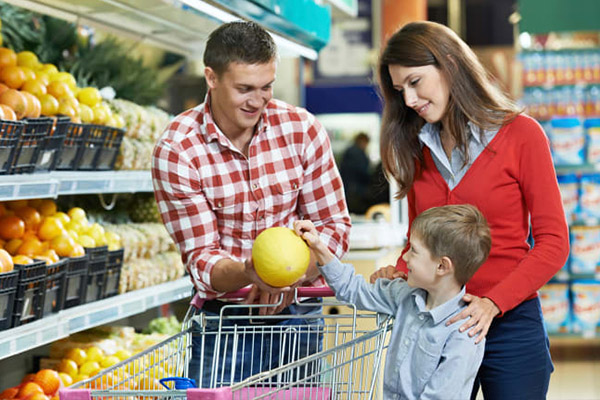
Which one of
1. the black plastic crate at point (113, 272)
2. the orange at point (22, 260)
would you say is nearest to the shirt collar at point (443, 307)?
the orange at point (22, 260)

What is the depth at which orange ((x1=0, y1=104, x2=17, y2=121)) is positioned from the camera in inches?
117

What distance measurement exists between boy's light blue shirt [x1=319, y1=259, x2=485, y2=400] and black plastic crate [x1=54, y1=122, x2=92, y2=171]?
1.58m

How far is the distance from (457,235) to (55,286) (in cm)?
179

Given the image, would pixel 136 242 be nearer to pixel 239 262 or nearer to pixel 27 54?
pixel 27 54

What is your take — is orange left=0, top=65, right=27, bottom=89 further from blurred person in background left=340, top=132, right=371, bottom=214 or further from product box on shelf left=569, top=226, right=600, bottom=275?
blurred person in background left=340, top=132, right=371, bottom=214

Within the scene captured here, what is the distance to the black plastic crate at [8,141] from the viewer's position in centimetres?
289

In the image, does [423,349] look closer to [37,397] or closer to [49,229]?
[37,397]

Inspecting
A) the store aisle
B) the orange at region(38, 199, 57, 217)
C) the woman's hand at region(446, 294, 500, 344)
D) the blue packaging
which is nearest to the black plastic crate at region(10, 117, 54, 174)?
the orange at region(38, 199, 57, 217)

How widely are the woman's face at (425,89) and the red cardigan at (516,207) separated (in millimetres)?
168

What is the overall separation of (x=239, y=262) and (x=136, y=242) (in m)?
1.93

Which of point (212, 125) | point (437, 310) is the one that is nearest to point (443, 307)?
point (437, 310)

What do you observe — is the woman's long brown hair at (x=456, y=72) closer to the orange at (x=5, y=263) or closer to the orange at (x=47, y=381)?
the orange at (x=5, y=263)

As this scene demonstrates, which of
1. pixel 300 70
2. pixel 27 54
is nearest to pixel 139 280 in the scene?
pixel 27 54

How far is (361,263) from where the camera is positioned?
14.7ft
